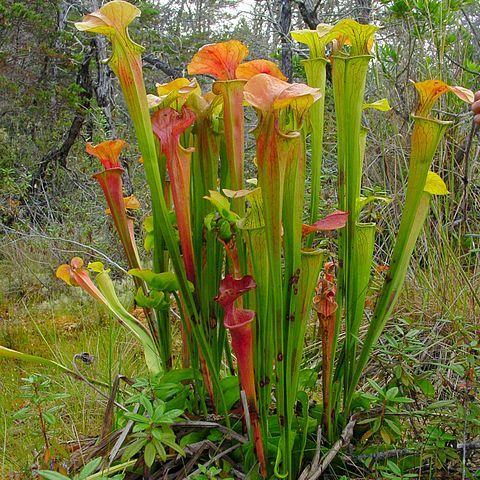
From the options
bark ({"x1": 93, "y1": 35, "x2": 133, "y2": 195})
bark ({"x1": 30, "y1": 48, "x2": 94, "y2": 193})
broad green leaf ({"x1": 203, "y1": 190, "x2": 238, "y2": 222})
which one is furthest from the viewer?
bark ({"x1": 30, "y1": 48, "x2": 94, "y2": 193})

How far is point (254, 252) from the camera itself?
676 mm

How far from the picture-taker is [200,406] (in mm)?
860

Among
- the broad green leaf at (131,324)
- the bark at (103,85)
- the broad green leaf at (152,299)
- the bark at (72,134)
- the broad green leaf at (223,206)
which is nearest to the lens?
the broad green leaf at (223,206)

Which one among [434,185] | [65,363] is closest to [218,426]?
[434,185]

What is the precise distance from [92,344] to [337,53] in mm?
1565

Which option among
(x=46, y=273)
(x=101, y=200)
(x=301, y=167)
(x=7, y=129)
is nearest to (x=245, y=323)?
(x=301, y=167)

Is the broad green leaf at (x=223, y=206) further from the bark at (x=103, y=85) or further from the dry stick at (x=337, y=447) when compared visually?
the bark at (x=103, y=85)

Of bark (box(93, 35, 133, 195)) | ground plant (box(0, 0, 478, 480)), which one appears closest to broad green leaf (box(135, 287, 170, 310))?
ground plant (box(0, 0, 478, 480))

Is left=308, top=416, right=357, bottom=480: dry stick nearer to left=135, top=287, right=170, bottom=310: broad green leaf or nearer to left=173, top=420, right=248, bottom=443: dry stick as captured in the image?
left=173, top=420, right=248, bottom=443: dry stick

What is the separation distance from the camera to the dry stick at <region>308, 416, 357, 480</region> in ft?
2.40

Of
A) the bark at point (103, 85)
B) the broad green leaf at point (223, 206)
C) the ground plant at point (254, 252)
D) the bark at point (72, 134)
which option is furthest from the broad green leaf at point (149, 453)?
the bark at point (72, 134)

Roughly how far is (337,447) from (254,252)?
0.33 m

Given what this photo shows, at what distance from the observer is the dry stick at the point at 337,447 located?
732mm

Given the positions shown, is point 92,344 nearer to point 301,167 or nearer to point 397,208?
point 397,208
